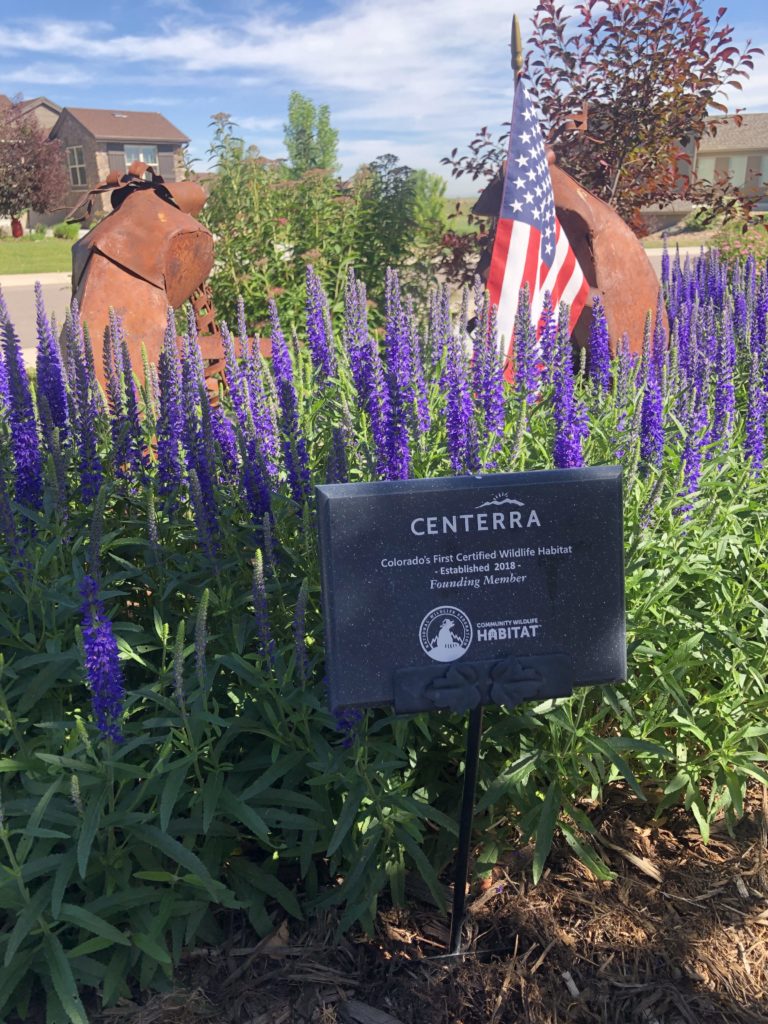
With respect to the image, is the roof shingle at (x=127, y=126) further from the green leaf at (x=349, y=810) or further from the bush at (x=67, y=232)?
the green leaf at (x=349, y=810)

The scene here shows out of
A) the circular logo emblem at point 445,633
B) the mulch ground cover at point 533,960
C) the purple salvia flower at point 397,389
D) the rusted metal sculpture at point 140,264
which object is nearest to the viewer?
the circular logo emblem at point 445,633

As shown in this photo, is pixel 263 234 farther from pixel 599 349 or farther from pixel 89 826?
pixel 89 826

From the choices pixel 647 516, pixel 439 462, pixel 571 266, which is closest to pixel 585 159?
pixel 571 266

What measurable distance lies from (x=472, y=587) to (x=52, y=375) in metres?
2.50

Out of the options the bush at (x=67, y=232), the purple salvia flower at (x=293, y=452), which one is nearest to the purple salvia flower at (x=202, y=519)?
the purple salvia flower at (x=293, y=452)

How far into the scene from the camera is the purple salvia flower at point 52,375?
4.06 m

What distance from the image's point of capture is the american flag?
6391 mm

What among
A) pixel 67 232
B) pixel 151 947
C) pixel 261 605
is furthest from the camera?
pixel 67 232

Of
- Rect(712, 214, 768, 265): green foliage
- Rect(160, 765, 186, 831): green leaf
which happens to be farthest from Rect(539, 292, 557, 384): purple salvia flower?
Rect(712, 214, 768, 265): green foliage

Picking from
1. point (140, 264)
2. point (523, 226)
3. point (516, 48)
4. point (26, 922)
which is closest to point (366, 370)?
point (26, 922)

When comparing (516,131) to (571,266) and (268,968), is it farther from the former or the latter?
(268,968)

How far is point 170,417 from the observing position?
3670 millimetres

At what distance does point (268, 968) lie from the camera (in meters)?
2.85

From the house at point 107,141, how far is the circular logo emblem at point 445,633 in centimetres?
7621
